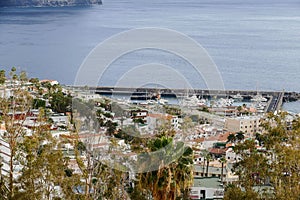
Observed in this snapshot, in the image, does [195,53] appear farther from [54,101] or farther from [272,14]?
[272,14]

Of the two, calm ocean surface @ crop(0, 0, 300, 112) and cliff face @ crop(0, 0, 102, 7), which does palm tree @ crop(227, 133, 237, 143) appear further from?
cliff face @ crop(0, 0, 102, 7)

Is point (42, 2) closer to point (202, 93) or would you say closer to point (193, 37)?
point (193, 37)

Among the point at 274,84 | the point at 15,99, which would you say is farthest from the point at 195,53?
the point at 15,99

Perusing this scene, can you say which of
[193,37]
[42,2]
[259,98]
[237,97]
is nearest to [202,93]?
[237,97]

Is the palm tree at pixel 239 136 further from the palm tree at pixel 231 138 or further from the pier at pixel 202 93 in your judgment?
the pier at pixel 202 93

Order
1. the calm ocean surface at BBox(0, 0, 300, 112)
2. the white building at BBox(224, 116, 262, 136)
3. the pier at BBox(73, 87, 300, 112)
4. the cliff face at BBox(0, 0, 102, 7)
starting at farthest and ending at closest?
the cliff face at BBox(0, 0, 102, 7), the calm ocean surface at BBox(0, 0, 300, 112), the pier at BBox(73, 87, 300, 112), the white building at BBox(224, 116, 262, 136)

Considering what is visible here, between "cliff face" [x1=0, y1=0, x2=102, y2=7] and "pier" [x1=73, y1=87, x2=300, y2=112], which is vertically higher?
"cliff face" [x1=0, y1=0, x2=102, y2=7]

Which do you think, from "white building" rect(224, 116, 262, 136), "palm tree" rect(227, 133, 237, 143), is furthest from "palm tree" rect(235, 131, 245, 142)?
"white building" rect(224, 116, 262, 136)

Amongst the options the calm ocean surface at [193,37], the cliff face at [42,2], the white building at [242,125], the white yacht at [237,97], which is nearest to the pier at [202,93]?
the white yacht at [237,97]

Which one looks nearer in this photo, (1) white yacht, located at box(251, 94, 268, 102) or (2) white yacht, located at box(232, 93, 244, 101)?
(1) white yacht, located at box(251, 94, 268, 102)
